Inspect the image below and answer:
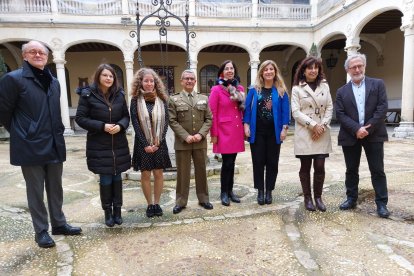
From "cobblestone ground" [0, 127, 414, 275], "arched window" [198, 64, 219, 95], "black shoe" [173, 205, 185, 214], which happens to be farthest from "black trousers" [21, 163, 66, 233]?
"arched window" [198, 64, 219, 95]

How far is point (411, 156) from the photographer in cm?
690

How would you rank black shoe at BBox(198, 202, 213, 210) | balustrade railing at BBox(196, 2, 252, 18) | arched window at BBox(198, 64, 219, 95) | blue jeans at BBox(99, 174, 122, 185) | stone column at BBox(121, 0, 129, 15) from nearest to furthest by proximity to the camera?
blue jeans at BBox(99, 174, 122, 185) < black shoe at BBox(198, 202, 213, 210) < stone column at BBox(121, 0, 129, 15) < balustrade railing at BBox(196, 2, 252, 18) < arched window at BBox(198, 64, 219, 95)

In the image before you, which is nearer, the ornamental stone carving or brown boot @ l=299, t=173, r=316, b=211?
brown boot @ l=299, t=173, r=316, b=211

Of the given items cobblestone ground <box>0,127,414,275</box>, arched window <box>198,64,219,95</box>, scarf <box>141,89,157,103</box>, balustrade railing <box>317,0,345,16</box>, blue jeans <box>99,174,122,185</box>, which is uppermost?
balustrade railing <box>317,0,345,16</box>

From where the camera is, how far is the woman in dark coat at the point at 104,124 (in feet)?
10.2

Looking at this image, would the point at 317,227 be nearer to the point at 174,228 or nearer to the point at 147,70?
the point at 174,228

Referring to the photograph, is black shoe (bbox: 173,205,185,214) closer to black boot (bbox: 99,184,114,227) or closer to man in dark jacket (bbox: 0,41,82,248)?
black boot (bbox: 99,184,114,227)

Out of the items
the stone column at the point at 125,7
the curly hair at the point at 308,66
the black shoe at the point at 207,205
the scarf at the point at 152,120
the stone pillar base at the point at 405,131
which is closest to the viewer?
the scarf at the point at 152,120

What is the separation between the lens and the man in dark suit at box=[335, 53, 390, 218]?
3316 mm

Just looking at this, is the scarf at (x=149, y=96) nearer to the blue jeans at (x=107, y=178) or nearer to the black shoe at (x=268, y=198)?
the blue jeans at (x=107, y=178)

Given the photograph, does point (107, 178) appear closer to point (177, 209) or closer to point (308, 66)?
point (177, 209)

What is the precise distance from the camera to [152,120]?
3406 millimetres

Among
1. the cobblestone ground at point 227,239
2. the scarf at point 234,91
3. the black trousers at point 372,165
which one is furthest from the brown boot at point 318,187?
the scarf at point 234,91

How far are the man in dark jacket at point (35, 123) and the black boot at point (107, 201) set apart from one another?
1.62 feet
